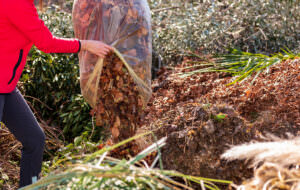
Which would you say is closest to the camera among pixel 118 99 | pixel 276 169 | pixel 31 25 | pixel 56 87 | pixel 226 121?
pixel 276 169

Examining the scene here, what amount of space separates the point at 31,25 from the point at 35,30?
33mm

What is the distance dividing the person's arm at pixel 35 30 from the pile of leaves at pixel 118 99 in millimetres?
157

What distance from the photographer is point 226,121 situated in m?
2.19

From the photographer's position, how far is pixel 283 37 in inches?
175

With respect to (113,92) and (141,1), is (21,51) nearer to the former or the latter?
(113,92)

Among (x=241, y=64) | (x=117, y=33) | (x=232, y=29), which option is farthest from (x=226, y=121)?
(x=232, y=29)

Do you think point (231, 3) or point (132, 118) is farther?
point (231, 3)

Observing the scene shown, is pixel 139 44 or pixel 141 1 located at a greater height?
pixel 141 1

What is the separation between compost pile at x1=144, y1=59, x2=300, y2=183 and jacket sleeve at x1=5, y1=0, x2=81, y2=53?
955 mm

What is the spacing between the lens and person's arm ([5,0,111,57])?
1.70m

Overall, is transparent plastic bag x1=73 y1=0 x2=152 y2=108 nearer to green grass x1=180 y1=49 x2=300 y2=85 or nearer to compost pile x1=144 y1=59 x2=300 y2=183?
compost pile x1=144 y1=59 x2=300 y2=183

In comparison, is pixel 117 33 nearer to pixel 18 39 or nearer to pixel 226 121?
pixel 18 39

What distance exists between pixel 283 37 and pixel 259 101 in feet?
7.00

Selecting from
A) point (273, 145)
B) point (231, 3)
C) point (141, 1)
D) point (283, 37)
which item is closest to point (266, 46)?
point (283, 37)
